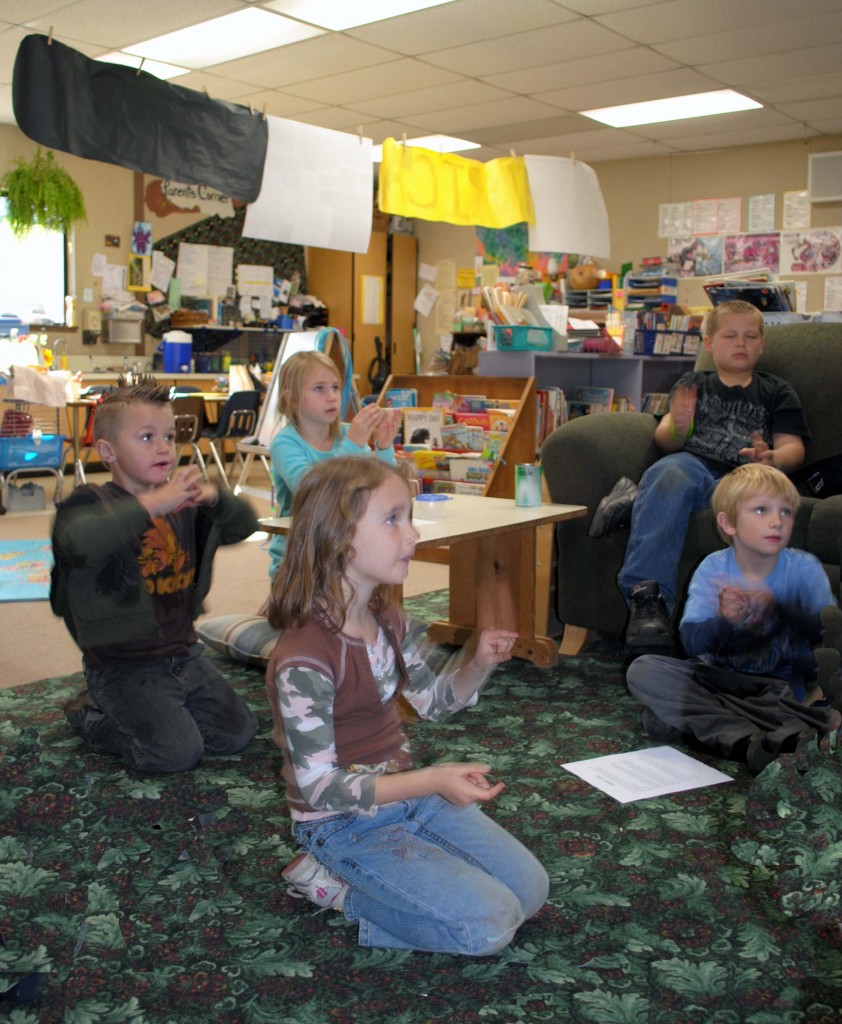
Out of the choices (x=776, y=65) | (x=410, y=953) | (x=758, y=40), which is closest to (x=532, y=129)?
(x=776, y=65)

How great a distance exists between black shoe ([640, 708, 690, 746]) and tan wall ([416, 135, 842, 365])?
6380 millimetres

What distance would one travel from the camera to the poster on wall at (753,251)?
8148 millimetres

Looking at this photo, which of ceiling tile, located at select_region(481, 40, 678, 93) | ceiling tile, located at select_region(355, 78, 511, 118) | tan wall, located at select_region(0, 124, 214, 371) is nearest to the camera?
ceiling tile, located at select_region(481, 40, 678, 93)

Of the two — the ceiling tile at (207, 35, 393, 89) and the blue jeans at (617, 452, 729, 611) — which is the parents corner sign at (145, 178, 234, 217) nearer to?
the ceiling tile at (207, 35, 393, 89)

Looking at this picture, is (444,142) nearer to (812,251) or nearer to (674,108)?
(674,108)

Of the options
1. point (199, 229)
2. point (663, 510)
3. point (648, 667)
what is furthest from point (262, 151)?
point (199, 229)

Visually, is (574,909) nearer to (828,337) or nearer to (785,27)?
(828,337)

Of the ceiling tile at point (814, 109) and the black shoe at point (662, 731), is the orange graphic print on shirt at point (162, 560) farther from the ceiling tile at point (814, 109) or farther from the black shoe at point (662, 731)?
the ceiling tile at point (814, 109)

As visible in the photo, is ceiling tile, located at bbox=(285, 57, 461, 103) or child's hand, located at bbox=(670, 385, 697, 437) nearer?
child's hand, located at bbox=(670, 385, 697, 437)

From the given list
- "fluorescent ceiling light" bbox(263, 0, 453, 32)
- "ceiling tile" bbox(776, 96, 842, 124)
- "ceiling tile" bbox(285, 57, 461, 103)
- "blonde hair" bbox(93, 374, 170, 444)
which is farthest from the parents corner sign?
"blonde hair" bbox(93, 374, 170, 444)

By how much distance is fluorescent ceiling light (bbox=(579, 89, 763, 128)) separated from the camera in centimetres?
681

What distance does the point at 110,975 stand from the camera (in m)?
1.45

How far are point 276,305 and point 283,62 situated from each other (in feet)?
12.1

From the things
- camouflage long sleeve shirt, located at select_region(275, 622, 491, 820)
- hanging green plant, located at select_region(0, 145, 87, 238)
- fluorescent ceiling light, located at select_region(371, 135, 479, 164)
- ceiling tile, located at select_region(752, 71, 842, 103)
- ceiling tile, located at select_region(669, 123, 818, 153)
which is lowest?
camouflage long sleeve shirt, located at select_region(275, 622, 491, 820)
